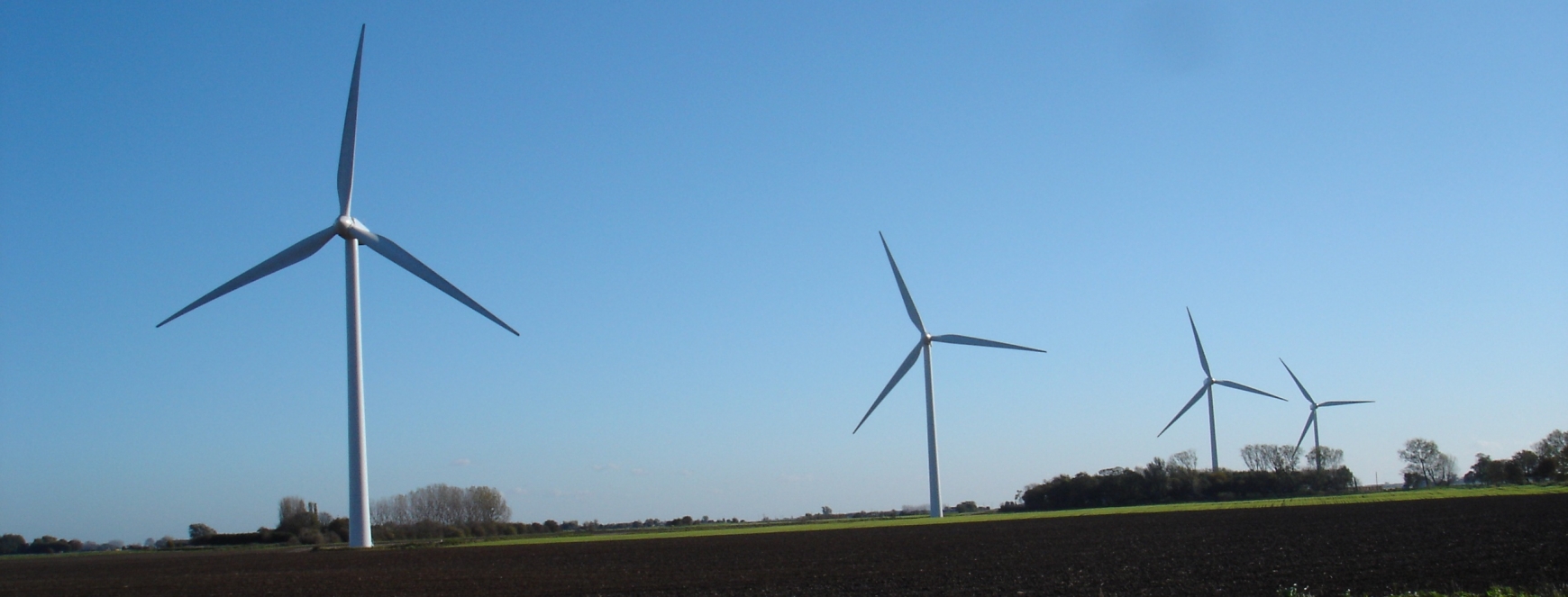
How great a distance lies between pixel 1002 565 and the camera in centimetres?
3284

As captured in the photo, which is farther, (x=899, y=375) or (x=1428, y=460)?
(x=1428, y=460)

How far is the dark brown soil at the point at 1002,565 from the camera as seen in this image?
83.3ft

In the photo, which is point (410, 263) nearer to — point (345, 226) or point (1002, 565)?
point (345, 226)

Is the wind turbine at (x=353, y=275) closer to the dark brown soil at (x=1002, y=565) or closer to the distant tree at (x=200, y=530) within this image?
the dark brown soil at (x=1002, y=565)

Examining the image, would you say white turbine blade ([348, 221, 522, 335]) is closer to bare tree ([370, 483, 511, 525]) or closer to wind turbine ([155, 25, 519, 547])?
wind turbine ([155, 25, 519, 547])

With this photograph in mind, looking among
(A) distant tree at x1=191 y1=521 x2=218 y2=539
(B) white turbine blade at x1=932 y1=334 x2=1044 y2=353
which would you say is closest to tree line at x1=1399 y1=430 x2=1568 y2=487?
(B) white turbine blade at x1=932 y1=334 x2=1044 y2=353

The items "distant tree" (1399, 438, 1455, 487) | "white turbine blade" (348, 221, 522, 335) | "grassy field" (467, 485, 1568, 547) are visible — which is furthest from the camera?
"distant tree" (1399, 438, 1455, 487)

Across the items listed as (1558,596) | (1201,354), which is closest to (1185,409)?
(1201,354)

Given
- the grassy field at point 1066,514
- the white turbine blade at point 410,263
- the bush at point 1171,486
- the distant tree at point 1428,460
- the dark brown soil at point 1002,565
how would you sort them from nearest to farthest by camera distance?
the dark brown soil at point 1002,565, the white turbine blade at point 410,263, the grassy field at point 1066,514, the bush at point 1171,486, the distant tree at point 1428,460

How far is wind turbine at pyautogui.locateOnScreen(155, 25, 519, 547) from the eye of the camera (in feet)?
177

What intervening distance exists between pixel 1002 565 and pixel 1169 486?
8442cm

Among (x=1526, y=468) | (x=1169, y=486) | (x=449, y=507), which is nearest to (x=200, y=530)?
(x=449, y=507)

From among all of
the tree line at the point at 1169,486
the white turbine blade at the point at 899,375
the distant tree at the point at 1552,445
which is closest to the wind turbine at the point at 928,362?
the white turbine blade at the point at 899,375

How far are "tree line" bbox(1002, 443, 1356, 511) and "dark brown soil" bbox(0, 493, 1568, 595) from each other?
5150 centimetres
